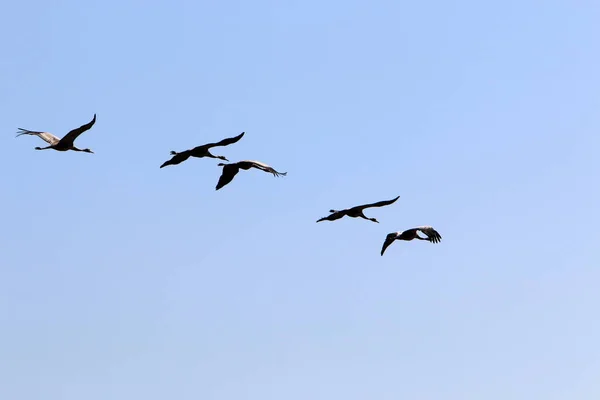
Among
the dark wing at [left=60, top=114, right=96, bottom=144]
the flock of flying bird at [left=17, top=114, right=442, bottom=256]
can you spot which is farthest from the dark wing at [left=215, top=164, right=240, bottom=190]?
the dark wing at [left=60, top=114, right=96, bottom=144]

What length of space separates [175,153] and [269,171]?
5.02 metres

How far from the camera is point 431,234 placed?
87812 millimetres

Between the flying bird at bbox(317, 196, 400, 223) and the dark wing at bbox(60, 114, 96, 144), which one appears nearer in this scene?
the dark wing at bbox(60, 114, 96, 144)

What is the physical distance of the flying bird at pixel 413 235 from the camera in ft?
287

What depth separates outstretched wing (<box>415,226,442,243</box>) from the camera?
287 feet

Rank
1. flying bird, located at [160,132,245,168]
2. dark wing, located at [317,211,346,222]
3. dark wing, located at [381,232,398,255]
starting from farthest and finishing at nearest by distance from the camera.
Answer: dark wing, located at [381,232,398,255] → dark wing, located at [317,211,346,222] → flying bird, located at [160,132,245,168]

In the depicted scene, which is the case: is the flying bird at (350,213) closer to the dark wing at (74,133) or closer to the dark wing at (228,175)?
the dark wing at (228,175)

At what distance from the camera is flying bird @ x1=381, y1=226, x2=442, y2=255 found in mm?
87625

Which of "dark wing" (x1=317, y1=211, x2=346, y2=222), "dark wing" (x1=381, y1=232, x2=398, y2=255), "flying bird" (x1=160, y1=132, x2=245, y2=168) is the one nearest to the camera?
"flying bird" (x1=160, y1=132, x2=245, y2=168)

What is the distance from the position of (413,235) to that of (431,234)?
1215 millimetres

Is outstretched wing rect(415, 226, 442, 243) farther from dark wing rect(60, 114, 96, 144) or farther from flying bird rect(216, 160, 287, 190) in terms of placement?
dark wing rect(60, 114, 96, 144)

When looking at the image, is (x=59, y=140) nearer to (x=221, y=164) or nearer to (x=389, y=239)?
(x=221, y=164)

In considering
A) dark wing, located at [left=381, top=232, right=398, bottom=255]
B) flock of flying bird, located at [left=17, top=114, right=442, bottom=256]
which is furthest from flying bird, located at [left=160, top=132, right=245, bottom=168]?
dark wing, located at [left=381, top=232, right=398, bottom=255]

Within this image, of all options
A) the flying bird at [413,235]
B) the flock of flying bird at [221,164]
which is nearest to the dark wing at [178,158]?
the flock of flying bird at [221,164]
